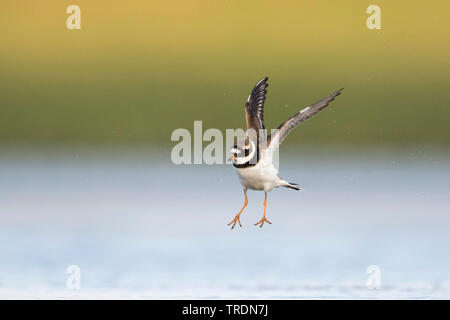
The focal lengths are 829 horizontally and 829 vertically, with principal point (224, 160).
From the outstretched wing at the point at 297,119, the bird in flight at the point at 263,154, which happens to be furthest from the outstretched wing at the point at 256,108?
the outstretched wing at the point at 297,119

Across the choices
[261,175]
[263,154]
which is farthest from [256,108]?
[261,175]

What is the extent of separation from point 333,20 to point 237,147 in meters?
11.9

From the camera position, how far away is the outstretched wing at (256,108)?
433 inches

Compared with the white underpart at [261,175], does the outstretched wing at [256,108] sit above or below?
above

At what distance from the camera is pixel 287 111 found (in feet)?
60.6

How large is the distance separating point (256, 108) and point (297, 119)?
3.71ft

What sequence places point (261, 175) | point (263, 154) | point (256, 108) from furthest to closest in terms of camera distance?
1. point (256, 108)
2. point (263, 154)
3. point (261, 175)

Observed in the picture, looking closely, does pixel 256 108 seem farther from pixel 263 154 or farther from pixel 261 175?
pixel 261 175

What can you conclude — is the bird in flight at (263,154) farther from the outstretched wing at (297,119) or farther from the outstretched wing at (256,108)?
the outstretched wing at (256,108)

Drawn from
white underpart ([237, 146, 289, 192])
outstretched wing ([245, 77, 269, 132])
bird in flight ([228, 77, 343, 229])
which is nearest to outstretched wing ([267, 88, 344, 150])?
bird in flight ([228, 77, 343, 229])

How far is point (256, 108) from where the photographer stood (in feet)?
37.0

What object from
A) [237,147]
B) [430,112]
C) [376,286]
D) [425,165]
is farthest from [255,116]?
[430,112]

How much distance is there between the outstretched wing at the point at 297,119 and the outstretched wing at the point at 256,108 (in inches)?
23.3

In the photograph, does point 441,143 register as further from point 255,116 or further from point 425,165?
point 255,116
